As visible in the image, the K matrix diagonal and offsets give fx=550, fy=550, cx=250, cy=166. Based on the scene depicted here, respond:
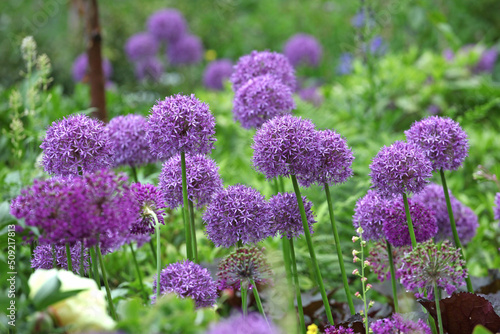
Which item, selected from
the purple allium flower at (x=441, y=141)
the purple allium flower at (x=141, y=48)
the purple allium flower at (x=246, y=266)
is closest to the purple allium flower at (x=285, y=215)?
the purple allium flower at (x=246, y=266)

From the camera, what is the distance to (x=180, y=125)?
1.65m

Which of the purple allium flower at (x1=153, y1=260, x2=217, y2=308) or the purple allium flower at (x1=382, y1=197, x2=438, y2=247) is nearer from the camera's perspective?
the purple allium flower at (x1=153, y1=260, x2=217, y2=308)

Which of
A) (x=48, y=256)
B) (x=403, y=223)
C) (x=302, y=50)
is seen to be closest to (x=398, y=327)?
(x=403, y=223)

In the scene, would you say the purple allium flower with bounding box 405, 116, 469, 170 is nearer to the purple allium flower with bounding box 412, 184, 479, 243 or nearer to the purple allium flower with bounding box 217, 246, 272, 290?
the purple allium flower with bounding box 412, 184, 479, 243

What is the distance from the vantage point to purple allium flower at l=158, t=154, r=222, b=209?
5.82 ft

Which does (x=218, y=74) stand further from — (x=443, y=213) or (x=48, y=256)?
(x=48, y=256)

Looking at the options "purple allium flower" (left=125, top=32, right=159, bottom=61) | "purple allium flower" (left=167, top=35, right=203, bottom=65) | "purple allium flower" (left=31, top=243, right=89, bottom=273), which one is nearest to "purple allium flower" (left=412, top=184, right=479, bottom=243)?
"purple allium flower" (left=31, top=243, right=89, bottom=273)

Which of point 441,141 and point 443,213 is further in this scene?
point 443,213

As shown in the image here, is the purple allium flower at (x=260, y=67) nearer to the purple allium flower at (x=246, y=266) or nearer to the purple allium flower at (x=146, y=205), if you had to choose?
the purple allium flower at (x=146, y=205)

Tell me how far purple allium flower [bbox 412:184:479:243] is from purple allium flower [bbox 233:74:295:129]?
669 mm

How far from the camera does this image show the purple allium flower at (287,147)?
162 centimetres

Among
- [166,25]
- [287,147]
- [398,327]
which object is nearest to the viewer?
[398,327]

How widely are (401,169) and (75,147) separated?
0.99m

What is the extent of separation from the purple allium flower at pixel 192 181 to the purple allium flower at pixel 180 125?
0.31 ft
